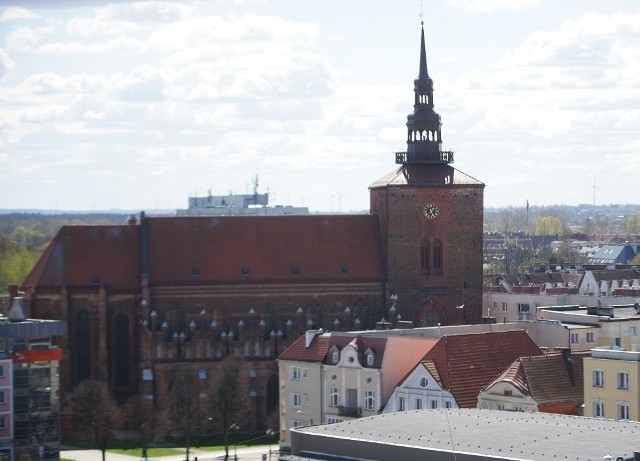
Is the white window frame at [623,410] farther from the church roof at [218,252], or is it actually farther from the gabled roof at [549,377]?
the church roof at [218,252]

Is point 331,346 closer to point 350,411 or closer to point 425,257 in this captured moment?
point 350,411

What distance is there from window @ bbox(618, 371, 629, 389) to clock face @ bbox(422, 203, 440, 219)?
41840mm

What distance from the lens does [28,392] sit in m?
96.0

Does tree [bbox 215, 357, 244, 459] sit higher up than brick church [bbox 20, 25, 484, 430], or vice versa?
brick church [bbox 20, 25, 484, 430]

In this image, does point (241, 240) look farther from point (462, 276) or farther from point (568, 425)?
point (568, 425)

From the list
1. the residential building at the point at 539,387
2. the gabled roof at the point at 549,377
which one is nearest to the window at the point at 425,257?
the gabled roof at the point at 549,377

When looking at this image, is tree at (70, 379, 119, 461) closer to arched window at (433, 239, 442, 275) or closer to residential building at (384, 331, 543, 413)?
residential building at (384, 331, 543, 413)

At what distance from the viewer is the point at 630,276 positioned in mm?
165625

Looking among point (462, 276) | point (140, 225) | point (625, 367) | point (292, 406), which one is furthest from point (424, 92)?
point (625, 367)

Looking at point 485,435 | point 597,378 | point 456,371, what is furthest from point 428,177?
point 485,435

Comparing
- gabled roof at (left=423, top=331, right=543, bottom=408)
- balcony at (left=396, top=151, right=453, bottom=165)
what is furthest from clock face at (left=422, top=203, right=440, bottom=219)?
gabled roof at (left=423, top=331, right=543, bottom=408)

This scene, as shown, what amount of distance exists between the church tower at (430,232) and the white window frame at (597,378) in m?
38.8

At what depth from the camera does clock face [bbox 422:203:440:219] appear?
4729 inches

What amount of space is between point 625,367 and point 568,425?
14277 mm
